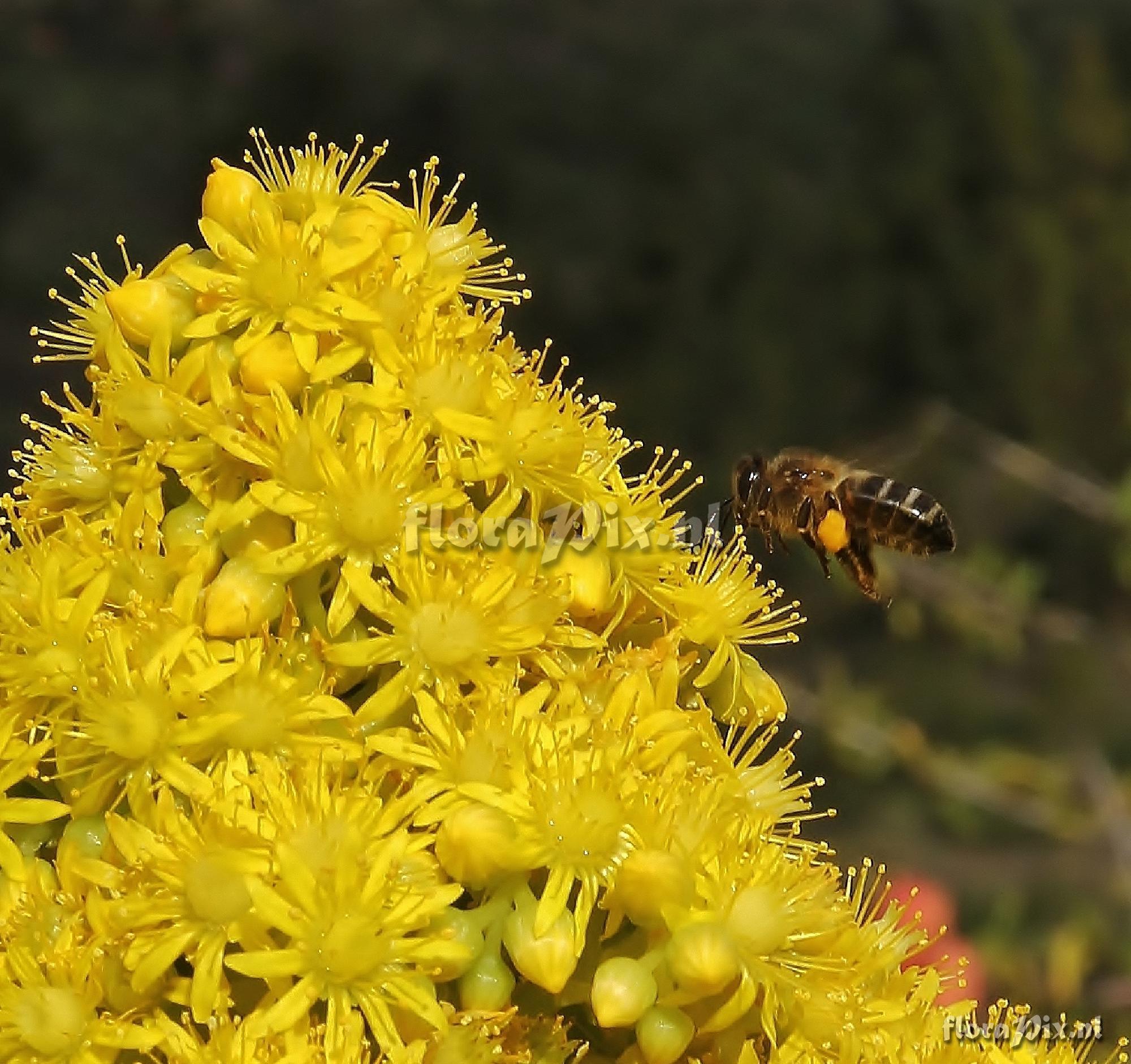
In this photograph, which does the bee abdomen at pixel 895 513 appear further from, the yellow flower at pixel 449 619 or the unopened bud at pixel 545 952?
the unopened bud at pixel 545 952

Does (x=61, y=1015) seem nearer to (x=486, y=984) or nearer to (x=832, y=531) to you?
(x=486, y=984)

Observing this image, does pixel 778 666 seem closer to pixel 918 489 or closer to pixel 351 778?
pixel 918 489

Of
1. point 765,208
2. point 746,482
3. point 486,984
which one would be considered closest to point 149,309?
point 486,984

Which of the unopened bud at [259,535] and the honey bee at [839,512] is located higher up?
the honey bee at [839,512]

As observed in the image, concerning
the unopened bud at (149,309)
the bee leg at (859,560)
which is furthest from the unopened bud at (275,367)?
the bee leg at (859,560)

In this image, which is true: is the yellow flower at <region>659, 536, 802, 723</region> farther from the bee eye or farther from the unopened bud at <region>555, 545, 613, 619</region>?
the bee eye

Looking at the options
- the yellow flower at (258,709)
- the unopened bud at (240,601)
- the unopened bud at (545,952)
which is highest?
the unopened bud at (240,601)

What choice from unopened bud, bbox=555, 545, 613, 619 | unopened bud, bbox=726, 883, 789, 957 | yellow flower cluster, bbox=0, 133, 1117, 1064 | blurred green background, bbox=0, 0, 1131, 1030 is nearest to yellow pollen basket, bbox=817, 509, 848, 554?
yellow flower cluster, bbox=0, 133, 1117, 1064
